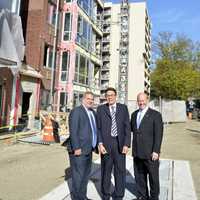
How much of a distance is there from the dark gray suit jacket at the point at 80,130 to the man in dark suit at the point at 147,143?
2.86 ft

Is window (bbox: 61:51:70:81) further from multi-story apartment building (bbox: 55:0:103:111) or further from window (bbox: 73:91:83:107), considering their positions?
window (bbox: 73:91:83:107)

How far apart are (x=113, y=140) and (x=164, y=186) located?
2.04 m

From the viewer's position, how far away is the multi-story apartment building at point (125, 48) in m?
54.3

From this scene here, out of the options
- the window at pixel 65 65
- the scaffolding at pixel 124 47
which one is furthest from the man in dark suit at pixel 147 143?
the scaffolding at pixel 124 47

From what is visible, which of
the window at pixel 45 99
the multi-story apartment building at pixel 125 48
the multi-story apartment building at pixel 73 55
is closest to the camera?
the window at pixel 45 99

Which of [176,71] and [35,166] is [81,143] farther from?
[176,71]

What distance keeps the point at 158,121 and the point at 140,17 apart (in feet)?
183

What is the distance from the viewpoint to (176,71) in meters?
34.8

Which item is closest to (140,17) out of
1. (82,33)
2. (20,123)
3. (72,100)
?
(82,33)

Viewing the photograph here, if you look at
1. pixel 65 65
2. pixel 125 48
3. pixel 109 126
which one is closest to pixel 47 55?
pixel 65 65

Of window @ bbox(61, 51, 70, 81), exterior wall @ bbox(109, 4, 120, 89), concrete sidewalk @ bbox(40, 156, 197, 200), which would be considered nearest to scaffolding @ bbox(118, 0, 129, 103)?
exterior wall @ bbox(109, 4, 120, 89)

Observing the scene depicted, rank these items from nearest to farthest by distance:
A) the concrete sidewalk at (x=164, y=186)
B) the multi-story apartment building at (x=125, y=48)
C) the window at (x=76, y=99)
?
the concrete sidewalk at (x=164, y=186) < the window at (x=76, y=99) < the multi-story apartment building at (x=125, y=48)

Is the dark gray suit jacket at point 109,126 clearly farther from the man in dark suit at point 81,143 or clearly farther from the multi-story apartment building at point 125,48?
the multi-story apartment building at point 125,48

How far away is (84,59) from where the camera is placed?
24953mm
